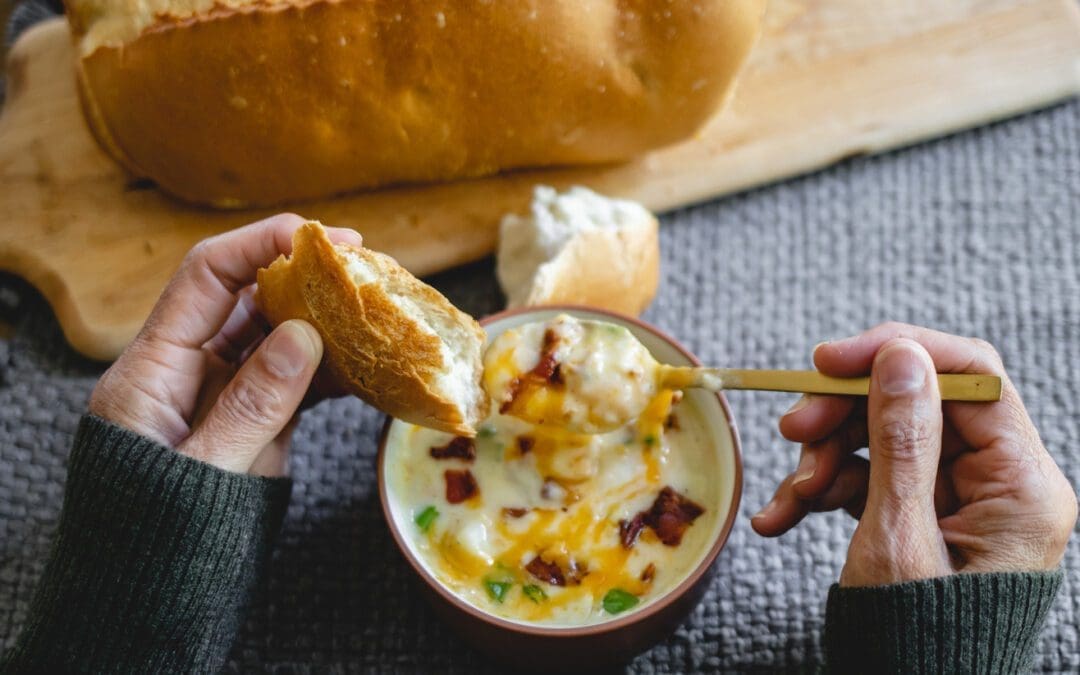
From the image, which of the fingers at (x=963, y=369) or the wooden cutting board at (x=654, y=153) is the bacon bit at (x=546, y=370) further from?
the wooden cutting board at (x=654, y=153)

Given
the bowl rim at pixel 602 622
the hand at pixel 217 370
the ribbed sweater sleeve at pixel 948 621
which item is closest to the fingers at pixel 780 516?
the bowl rim at pixel 602 622

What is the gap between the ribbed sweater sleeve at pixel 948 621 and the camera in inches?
56.9

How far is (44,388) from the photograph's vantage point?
2.04 meters

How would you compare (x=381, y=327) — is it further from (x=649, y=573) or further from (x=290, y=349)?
(x=649, y=573)

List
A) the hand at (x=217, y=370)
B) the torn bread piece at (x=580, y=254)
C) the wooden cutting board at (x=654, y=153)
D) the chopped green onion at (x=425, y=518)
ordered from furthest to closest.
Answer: the wooden cutting board at (x=654, y=153) < the torn bread piece at (x=580, y=254) < the chopped green onion at (x=425, y=518) < the hand at (x=217, y=370)

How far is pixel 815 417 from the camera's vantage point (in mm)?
1723

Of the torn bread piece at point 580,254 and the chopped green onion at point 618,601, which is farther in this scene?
the torn bread piece at point 580,254

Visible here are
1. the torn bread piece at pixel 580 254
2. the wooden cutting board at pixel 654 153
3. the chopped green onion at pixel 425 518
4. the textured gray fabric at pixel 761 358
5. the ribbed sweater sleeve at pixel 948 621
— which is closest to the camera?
the ribbed sweater sleeve at pixel 948 621

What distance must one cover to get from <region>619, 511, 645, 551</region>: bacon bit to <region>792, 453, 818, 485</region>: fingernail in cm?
27

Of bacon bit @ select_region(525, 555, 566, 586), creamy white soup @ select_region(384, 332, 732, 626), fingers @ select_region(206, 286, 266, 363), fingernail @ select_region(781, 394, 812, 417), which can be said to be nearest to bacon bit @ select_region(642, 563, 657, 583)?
creamy white soup @ select_region(384, 332, 732, 626)

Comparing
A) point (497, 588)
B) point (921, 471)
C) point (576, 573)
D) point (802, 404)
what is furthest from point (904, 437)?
point (497, 588)

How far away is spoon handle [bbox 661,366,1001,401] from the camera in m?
1.51

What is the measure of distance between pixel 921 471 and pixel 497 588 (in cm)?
64

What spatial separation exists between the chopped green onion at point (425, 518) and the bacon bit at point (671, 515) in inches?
13.1
